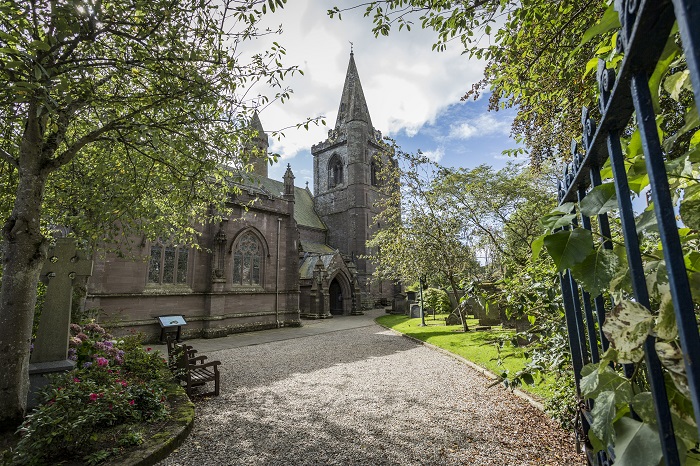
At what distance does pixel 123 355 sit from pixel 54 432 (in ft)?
11.1

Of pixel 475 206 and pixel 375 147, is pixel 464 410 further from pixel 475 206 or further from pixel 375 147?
pixel 375 147

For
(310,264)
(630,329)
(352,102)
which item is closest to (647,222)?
(630,329)

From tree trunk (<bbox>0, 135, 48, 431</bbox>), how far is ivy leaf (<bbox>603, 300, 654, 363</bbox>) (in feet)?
21.7

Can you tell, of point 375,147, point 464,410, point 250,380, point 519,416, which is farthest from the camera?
point 375,147

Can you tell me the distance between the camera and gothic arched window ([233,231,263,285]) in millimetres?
18328

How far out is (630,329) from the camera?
0.80 meters

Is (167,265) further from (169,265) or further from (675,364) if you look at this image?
(675,364)

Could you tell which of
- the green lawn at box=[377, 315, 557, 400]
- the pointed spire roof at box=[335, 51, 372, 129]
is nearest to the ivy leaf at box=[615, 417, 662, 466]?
the green lawn at box=[377, 315, 557, 400]

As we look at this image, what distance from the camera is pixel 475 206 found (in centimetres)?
1365

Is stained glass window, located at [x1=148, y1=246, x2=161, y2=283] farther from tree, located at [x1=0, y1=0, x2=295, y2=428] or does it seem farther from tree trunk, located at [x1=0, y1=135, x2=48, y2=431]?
tree trunk, located at [x1=0, y1=135, x2=48, y2=431]

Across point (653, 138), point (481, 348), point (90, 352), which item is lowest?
point (481, 348)

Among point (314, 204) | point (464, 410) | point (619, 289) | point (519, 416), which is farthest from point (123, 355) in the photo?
point (314, 204)

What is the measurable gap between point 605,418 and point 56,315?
7.63 meters

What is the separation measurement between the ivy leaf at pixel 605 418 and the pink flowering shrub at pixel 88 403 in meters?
5.01
